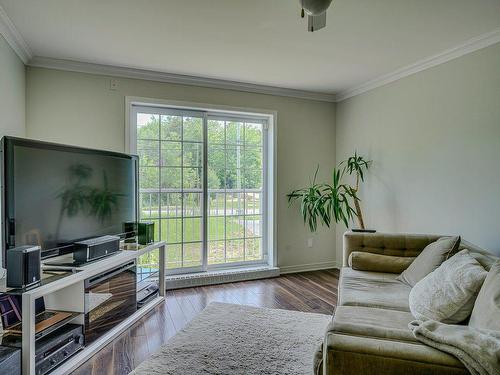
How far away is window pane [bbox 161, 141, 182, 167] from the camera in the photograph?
12.5ft

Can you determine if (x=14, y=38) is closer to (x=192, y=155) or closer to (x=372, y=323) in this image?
(x=192, y=155)

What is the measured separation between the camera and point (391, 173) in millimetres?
3742

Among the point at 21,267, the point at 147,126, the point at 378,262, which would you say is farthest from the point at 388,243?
the point at 147,126

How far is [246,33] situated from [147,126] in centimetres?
173

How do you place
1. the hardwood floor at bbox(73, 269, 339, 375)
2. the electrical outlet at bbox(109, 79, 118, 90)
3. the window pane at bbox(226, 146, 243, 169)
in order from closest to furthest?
1. the hardwood floor at bbox(73, 269, 339, 375)
2. the electrical outlet at bbox(109, 79, 118, 90)
3. the window pane at bbox(226, 146, 243, 169)

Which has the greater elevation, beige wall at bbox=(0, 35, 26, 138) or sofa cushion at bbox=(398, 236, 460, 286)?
beige wall at bbox=(0, 35, 26, 138)

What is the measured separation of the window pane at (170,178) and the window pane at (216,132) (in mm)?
612

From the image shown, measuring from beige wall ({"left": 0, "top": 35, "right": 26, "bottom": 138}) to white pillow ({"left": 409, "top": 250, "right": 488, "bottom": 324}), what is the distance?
3234 millimetres

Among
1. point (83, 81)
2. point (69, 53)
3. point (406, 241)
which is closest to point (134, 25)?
point (69, 53)

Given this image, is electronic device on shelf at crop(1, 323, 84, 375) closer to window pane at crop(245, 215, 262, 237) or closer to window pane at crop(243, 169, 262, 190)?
window pane at crop(245, 215, 262, 237)

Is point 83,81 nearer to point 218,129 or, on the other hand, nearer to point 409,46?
point 218,129

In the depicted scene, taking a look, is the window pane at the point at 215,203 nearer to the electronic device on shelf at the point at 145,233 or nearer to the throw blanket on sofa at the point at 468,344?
the electronic device on shelf at the point at 145,233

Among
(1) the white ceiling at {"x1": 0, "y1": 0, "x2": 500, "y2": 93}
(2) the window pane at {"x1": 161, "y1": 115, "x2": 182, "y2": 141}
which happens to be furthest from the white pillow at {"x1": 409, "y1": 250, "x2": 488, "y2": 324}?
(2) the window pane at {"x1": 161, "y1": 115, "x2": 182, "y2": 141}

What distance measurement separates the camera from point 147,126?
148 inches
